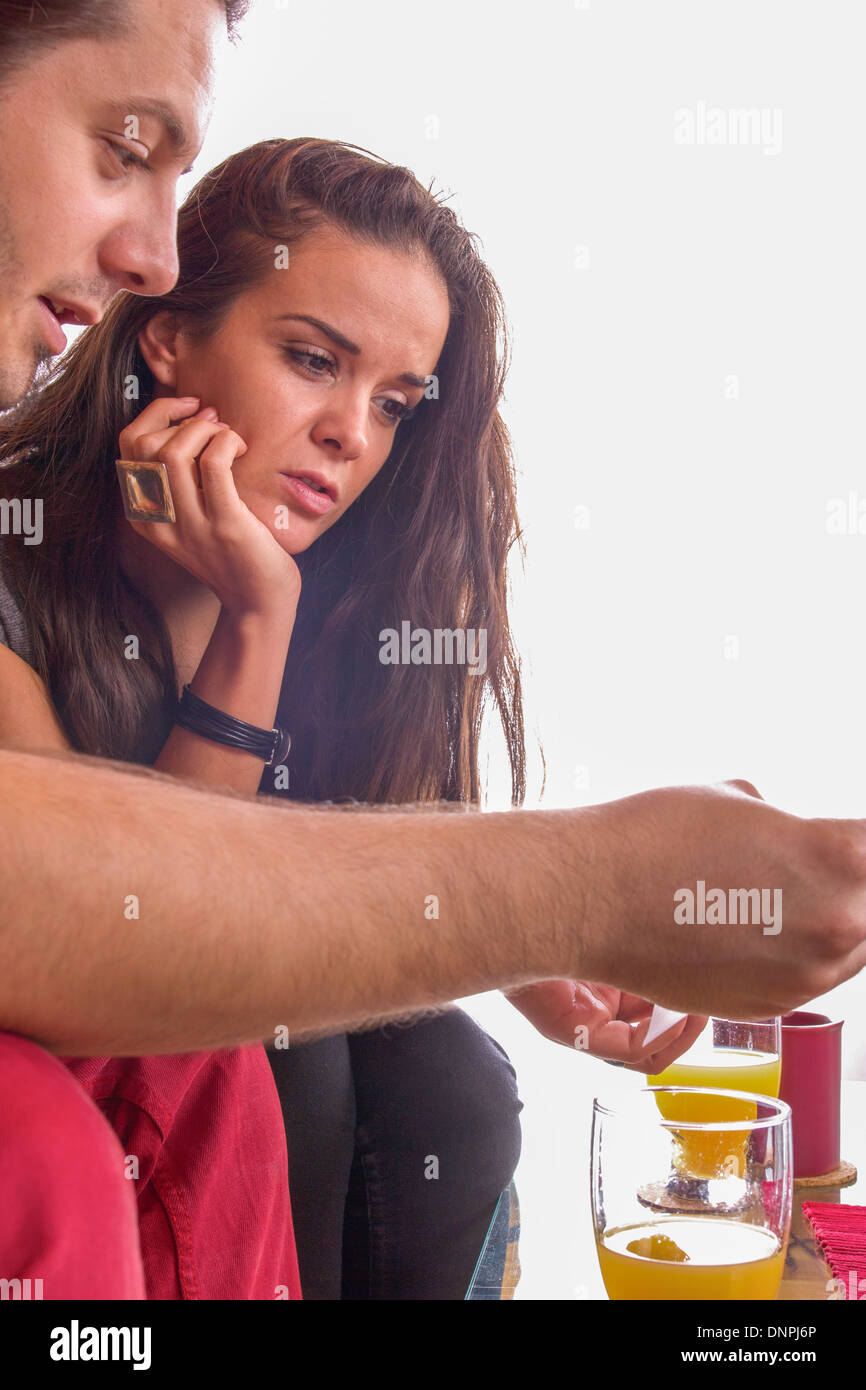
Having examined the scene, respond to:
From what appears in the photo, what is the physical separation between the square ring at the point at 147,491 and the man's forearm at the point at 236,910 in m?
0.89

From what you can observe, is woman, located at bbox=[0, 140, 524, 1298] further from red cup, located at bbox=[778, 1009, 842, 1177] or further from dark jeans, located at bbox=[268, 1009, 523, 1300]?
red cup, located at bbox=[778, 1009, 842, 1177]

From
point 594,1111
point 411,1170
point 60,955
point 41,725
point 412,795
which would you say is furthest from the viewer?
point 412,795

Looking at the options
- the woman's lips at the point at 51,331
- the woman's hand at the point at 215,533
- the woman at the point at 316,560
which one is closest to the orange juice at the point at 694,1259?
the woman at the point at 316,560

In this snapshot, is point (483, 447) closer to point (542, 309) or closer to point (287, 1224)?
point (542, 309)

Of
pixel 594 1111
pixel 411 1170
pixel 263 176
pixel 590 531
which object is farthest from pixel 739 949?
pixel 590 531

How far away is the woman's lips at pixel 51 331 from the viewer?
1153mm

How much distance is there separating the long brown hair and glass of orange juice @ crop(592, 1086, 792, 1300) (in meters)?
0.92

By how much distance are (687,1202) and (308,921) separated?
0.74 ft

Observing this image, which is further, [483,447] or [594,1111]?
[483,447]

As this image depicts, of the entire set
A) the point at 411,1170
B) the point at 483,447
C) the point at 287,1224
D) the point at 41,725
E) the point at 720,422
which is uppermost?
the point at 720,422

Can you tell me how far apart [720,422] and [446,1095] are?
171cm

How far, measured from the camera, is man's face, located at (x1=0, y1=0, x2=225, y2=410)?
1.05m

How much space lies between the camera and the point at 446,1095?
1.03m

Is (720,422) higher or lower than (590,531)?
higher
